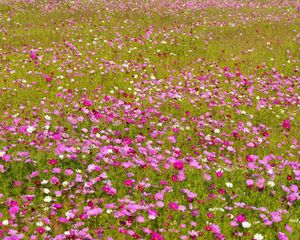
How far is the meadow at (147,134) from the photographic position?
15.9ft

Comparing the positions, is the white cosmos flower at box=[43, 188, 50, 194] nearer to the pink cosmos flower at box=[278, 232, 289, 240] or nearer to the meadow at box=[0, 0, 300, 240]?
the meadow at box=[0, 0, 300, 240]

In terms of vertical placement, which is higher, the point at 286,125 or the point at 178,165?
the point at 178,165

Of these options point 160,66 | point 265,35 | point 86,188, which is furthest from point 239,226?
point 265,35

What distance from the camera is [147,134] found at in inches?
289

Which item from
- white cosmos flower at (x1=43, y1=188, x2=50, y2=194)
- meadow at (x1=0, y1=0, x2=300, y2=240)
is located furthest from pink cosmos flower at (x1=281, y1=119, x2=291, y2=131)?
white cosmos flower at (x1=43, y1=188, x2=50, y2=194)

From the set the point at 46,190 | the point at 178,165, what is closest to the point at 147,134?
the point at 178,165

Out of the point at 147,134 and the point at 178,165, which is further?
the point at 147,134

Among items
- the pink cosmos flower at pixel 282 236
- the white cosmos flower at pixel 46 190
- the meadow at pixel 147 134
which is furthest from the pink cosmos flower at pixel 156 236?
the white cosmos flower at pixel 46 190

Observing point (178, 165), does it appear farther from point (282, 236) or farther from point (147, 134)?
point (282, 236)

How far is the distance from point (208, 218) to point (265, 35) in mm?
12920

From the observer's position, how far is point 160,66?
11734 mm

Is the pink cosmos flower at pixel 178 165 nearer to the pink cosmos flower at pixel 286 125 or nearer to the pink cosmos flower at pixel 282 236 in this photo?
the pink cosmos flower at pixel 282 236

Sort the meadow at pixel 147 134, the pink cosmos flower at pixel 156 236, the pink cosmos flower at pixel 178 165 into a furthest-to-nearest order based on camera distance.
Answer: the pink cosmos flower at pixel 178 165, the meadow at pixel 147 134, the pink cosmos flower at pixel 156 236

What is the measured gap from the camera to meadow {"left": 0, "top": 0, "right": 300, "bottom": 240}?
4855 mm
